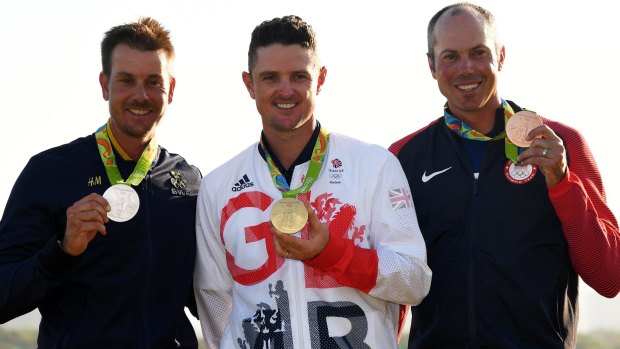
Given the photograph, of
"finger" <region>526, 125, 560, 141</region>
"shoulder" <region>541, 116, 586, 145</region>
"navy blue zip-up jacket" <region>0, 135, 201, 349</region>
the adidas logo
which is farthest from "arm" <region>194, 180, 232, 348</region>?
"shoulder" <region>541, 116, 586, 145</region>

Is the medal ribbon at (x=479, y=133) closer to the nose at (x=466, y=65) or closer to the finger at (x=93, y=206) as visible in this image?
the nose at (x=466, y=65)

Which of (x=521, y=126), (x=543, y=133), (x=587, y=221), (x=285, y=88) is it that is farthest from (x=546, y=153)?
(x=285, y=88)

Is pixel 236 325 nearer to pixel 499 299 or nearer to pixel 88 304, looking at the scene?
pixel 88 304

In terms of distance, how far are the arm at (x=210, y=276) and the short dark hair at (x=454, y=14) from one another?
1799 millimetres

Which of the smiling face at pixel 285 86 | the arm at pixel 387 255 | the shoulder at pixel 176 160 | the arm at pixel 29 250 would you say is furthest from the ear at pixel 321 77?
the arm at pixel 29 250

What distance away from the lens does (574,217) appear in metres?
5.90

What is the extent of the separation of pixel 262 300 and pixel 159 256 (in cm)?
78

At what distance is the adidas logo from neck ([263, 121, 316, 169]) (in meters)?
0.24

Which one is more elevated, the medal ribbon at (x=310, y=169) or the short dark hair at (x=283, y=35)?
the short dark hair at (x=283, y=35)

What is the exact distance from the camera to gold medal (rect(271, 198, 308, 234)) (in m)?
5.45

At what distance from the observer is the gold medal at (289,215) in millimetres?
5445

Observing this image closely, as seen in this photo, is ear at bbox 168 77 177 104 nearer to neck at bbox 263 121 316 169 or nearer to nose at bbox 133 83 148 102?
nose at bbox 133 83 148 102

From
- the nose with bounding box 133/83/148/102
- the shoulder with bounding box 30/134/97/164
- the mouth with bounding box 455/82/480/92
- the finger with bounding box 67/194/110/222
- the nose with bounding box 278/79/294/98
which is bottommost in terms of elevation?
the finger with bounding box 67/194/110/222

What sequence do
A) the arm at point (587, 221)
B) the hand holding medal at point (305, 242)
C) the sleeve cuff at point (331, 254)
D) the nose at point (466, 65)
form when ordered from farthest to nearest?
the nose at point (466, 65) < the arm at point (587, 221) < the sleeve cuff at point (331, 254) < the hand holding medal at point (305, 242)
